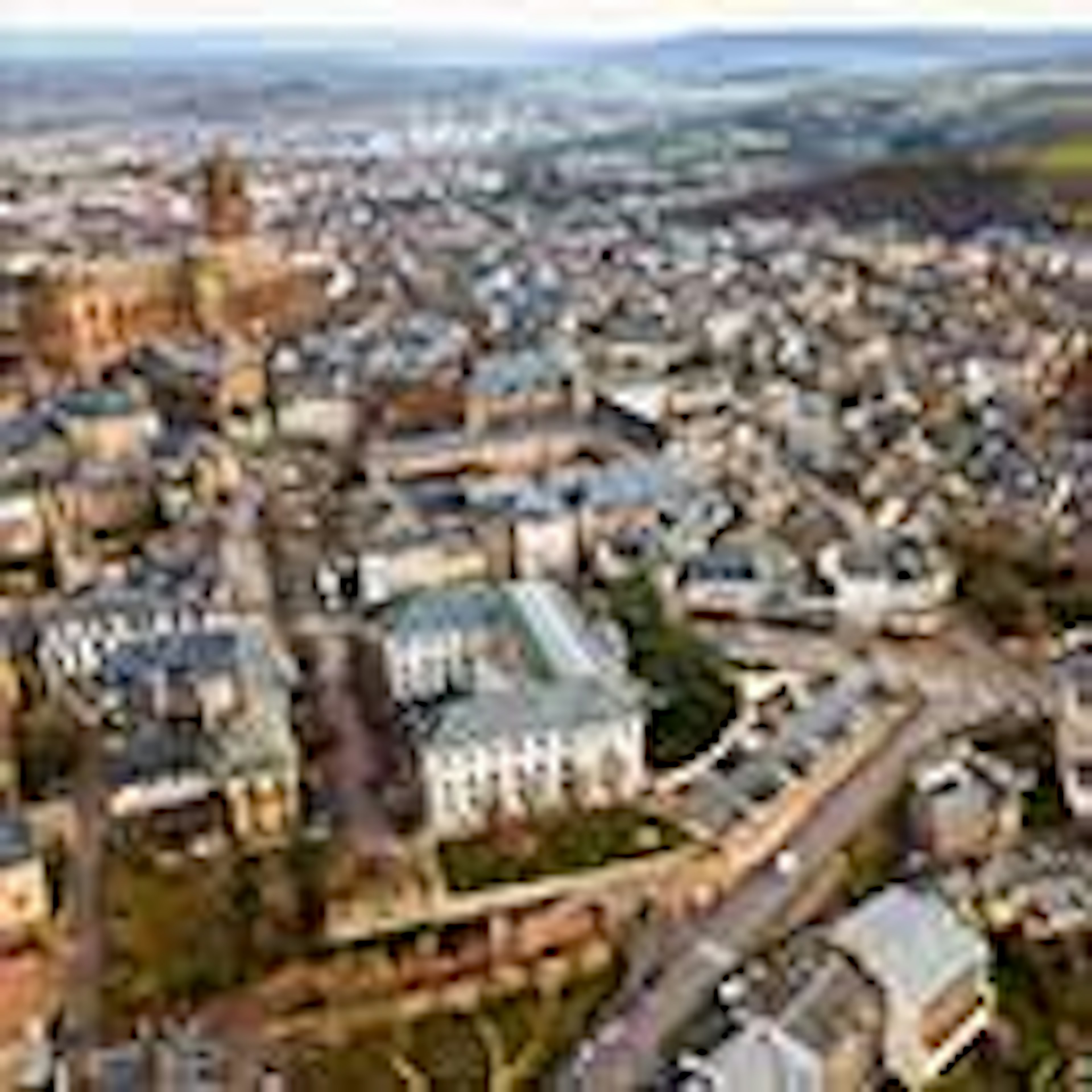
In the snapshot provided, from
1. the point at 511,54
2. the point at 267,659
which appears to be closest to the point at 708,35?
the point at 511,54

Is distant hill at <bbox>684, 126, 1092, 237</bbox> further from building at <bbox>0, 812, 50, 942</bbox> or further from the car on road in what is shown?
building at <bbox>0, 812, 50, 942</bbox>

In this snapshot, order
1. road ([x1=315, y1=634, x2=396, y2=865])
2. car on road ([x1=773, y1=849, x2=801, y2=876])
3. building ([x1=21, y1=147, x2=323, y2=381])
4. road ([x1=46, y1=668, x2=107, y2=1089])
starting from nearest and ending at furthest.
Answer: road ([x1=46, y1=668, x2=107, y2=1089])
car on road ([x1=773, y1=849, x2=801, y2=876])
road ([x1=315, y1=634, x2=396, y2=865])
building ([x1=21, y1=147, x2=323, y2=381])

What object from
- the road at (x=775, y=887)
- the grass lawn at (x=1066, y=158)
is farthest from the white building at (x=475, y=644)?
the grass lawn at (x=1066, y=158)

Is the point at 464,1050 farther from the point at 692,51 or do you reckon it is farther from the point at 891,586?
the point at 692,51

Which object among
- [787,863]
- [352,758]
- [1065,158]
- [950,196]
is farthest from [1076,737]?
[1065,158]

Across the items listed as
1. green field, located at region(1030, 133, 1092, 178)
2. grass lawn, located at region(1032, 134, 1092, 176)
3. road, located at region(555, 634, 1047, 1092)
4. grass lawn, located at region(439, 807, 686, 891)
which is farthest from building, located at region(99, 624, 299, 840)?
grass lawn, located at region(1032, 134, 1092, 176)

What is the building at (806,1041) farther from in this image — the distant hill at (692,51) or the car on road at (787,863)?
the distant hill at (692,51)

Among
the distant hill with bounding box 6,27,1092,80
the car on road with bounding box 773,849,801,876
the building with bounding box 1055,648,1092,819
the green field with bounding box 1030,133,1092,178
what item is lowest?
the distant hill with bounding box 6,27,1092,80
